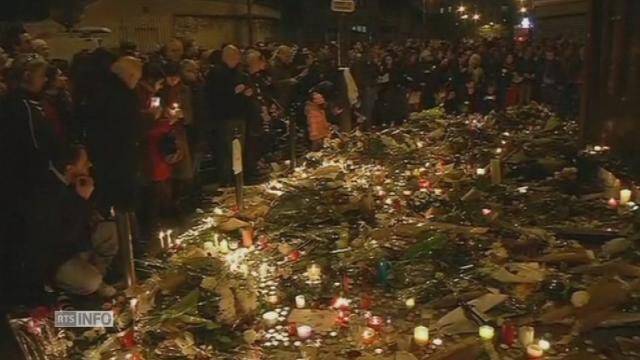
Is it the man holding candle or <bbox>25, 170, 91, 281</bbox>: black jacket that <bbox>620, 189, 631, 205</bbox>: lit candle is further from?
<bbox>25, 170, 91, 281</bbox>: black jacket

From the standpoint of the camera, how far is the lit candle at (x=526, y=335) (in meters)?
5.01

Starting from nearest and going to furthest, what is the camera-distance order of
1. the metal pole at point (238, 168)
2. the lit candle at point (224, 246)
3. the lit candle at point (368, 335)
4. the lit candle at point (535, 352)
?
1. the lit candle at point (535, 352)
2. the lit candle at point (368, 335)
3. the lit candle at point (224, 246)
4. the metal pole at point (238, 168)

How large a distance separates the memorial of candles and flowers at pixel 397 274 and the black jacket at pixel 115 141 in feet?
2.65

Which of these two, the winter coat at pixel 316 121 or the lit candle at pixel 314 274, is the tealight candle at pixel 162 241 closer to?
the lit candle at pixel 314 274

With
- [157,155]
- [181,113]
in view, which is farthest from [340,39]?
[157,155]

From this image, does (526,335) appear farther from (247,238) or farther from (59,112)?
(59,112)

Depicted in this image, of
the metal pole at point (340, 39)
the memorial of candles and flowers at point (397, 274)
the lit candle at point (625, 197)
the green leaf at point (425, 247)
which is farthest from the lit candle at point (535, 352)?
the metal pole at point (340, 39)

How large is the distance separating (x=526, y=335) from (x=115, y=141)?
375 centimetres

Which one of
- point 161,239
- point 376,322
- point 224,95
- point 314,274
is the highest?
point 224,95

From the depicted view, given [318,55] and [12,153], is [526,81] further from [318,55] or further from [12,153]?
[12,153]

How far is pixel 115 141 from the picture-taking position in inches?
246

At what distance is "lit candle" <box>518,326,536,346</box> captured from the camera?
16.4 ft

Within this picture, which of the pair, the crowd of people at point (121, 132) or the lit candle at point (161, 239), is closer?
the crowd of people at point (121, 132)

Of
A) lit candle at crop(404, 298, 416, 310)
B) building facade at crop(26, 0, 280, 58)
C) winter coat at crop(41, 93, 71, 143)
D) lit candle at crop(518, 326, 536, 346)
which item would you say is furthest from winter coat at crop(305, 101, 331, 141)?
lit candle at crop(518, 326, 536, 346)
